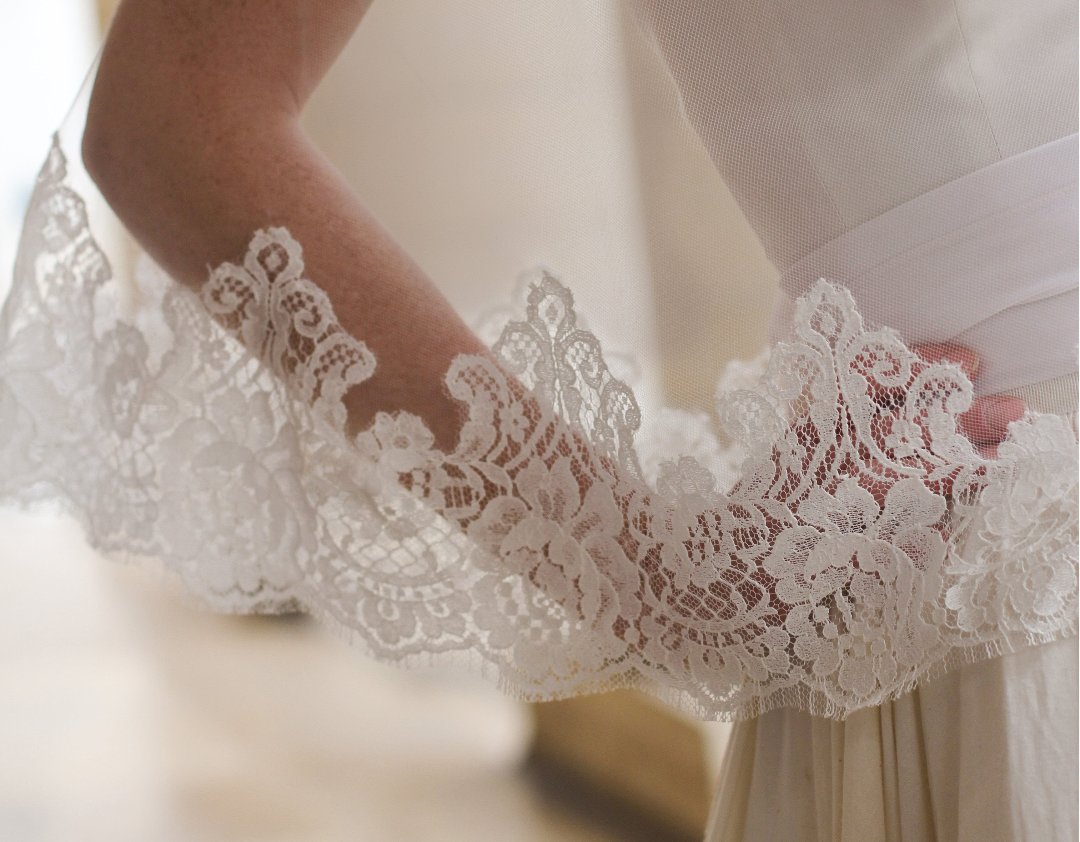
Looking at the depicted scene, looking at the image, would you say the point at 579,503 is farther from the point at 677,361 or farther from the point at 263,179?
the point at 263,179

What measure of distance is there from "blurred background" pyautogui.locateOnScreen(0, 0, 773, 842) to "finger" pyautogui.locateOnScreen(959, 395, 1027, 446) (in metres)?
0.09

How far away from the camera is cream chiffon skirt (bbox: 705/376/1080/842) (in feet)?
1.44

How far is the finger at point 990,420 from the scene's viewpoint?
0.43 metres

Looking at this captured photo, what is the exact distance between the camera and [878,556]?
→ 0.43m

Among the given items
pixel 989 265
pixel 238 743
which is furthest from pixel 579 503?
pixel 238 743

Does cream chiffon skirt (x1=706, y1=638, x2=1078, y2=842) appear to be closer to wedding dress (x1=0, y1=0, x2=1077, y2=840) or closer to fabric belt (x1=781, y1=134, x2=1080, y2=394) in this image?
wedding dress (x1=0, y1=0, x2=1077, y2=840)

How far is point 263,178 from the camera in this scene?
0.46 metres

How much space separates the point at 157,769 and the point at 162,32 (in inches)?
71.6

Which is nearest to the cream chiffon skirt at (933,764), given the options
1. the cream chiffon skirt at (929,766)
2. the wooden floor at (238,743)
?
the cream chiffon skirt at (929,766)

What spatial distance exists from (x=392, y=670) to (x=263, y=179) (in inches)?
10.2

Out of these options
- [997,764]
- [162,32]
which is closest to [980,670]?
[997,764]

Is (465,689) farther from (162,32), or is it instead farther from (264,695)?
(264,695)

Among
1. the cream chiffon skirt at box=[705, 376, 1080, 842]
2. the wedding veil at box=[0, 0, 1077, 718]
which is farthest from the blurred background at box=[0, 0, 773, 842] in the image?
the cream chiffon skirt at box=[705, 376, 1080, 842]

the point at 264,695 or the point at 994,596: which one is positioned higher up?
the point at 264,695
